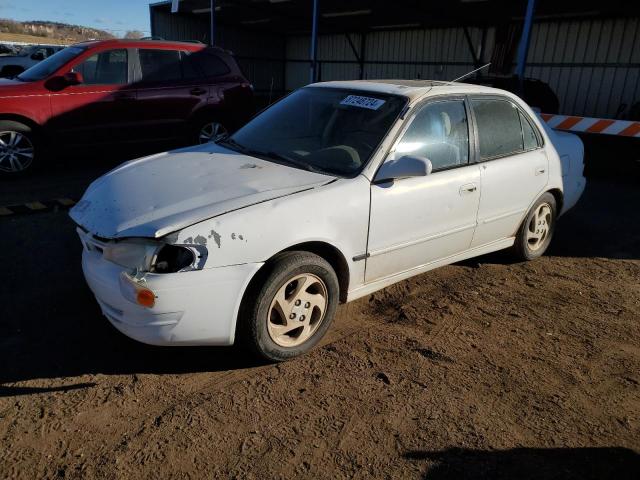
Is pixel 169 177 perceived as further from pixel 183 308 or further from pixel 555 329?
pixel 555 329

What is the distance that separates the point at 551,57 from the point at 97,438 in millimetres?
16065

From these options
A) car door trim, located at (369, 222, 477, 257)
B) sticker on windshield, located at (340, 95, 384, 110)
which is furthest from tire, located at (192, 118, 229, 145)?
car door trim, located at (369, 222, 477, 257)

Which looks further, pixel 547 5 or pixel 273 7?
pixel 273 7

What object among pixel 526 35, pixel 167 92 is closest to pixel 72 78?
pixel 167 92

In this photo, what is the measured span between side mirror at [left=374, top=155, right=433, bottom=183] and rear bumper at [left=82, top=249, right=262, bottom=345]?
1.06 m

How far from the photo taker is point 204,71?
7938 mm

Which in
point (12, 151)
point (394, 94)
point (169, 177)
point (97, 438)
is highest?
point (394, 94)

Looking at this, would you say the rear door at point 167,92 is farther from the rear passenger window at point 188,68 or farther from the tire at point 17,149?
the tire at point 17,149

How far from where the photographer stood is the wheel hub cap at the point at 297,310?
2941 mm

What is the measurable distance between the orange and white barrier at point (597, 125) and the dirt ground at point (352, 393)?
4.45 m

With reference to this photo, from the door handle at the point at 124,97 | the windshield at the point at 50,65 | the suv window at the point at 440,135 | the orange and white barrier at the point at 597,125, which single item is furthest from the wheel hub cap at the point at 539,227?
the windshield at the point at 50,65

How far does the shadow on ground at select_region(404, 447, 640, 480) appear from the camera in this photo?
2.27 m

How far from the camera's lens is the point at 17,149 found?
6.61m

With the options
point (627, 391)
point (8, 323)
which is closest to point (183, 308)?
point (8, 323)
